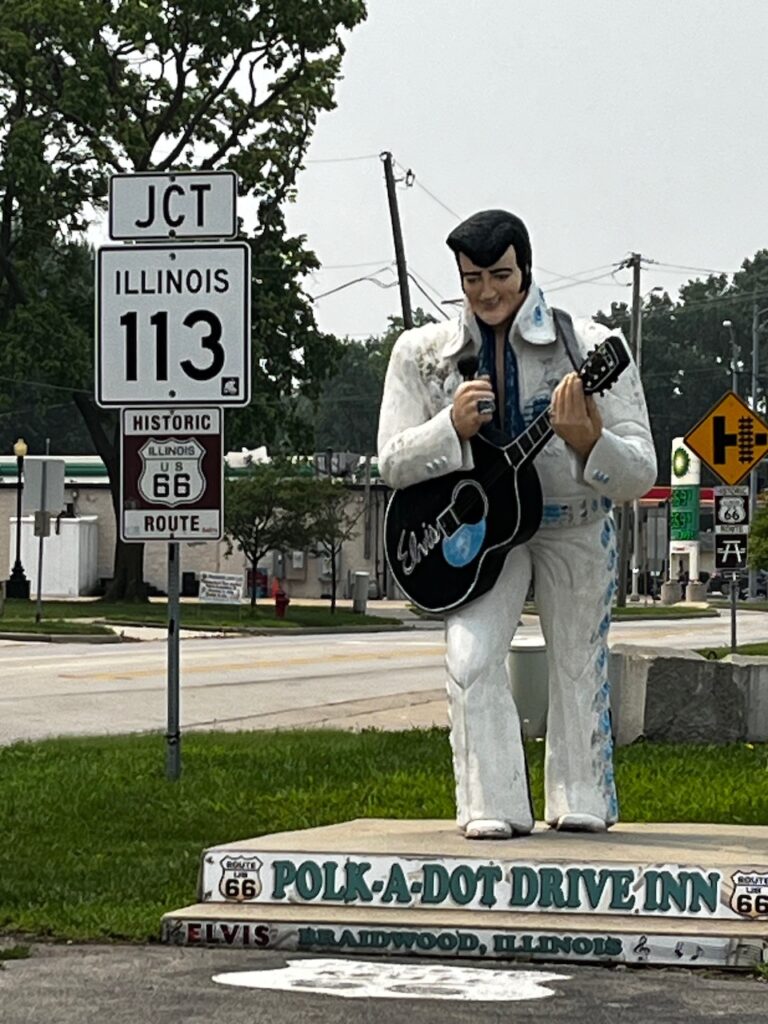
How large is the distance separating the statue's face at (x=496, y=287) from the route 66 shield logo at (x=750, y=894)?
2.28m

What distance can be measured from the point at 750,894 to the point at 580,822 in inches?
49.8

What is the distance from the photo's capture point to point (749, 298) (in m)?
133

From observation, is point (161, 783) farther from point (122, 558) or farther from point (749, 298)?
point (749, 298)

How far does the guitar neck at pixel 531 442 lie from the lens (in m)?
Answer: 8.22

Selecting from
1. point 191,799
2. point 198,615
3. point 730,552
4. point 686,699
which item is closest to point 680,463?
point 198,615

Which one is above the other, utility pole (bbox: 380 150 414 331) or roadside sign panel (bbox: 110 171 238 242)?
utility pole (bbox: 380 150 414 331)

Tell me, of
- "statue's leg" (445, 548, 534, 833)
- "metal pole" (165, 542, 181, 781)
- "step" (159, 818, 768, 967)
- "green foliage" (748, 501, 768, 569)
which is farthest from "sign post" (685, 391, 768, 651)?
"step" (159, 818, 768, 967)

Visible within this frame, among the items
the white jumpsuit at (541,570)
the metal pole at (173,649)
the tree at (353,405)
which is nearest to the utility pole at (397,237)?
the metal pole at (173,649)

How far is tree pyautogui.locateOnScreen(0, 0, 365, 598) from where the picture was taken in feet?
153

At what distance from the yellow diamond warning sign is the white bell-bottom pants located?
1482 cm

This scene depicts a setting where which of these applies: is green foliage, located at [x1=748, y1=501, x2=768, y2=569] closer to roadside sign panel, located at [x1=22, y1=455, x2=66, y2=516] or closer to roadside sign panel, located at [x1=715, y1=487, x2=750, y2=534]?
roadside sign panel, located at [x1=715, y1=487, x2=750, y2=534]

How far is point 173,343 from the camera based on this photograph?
12.0 m

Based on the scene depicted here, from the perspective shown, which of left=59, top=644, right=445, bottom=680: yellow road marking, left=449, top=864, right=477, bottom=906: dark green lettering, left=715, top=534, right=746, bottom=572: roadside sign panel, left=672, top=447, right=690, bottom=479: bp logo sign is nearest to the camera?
left=449, top=864, right=477, bottom=906: dark green lettering

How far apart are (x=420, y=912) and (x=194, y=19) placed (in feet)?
135
